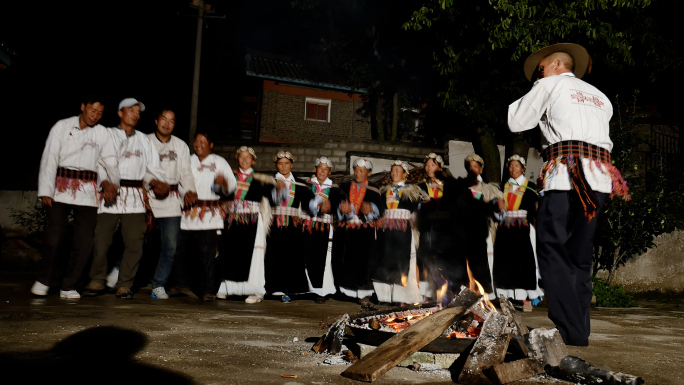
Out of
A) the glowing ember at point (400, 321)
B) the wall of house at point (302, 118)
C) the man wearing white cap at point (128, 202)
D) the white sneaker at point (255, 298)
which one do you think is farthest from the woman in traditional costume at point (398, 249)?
the wall of house at point (302, 118)

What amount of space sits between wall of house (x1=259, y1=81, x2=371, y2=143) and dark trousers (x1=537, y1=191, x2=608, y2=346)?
23.2 meters

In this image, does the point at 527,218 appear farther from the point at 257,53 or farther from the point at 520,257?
the point at 257,53

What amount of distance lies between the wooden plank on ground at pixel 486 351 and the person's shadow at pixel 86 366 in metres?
1.47

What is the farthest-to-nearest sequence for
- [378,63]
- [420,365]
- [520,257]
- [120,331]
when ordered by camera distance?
[378,63] → [520,257] → [120,331] → [420,365]

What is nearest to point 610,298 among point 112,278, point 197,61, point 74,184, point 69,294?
point 112,278

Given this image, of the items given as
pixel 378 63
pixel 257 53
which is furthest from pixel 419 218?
pixel 257 53

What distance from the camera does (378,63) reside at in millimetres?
27281

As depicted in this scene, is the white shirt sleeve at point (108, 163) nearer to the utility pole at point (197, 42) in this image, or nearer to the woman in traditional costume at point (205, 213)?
the woman in traditional costume at point (205, 213)

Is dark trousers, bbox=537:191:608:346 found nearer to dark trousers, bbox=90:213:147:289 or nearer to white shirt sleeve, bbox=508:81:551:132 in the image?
white shirt sleeve, bbox=508:81:551:132

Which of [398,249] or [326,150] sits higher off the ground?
[326,150]

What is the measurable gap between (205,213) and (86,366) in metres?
3.92

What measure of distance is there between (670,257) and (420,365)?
8.56 m

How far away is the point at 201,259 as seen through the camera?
6945 mm

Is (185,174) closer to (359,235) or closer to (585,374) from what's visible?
(359,235)
